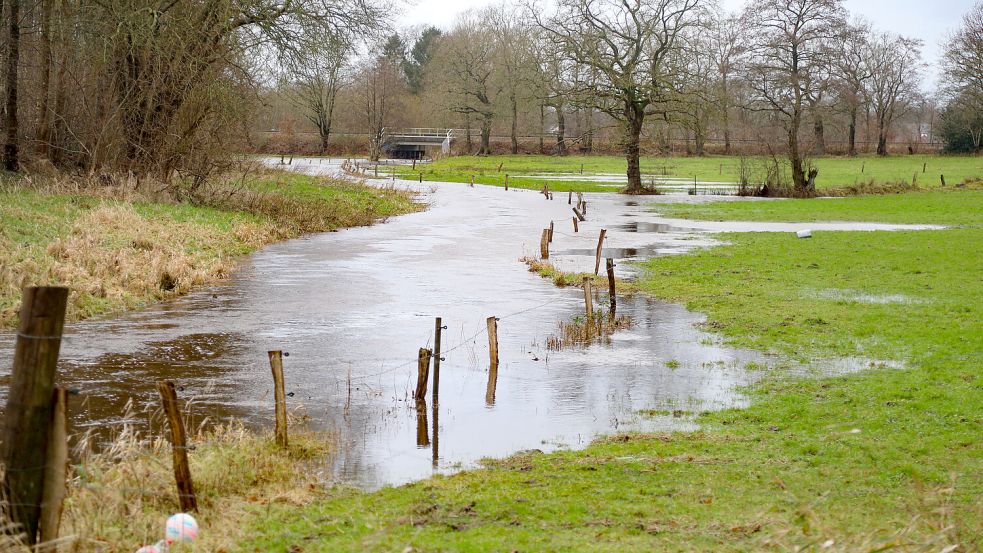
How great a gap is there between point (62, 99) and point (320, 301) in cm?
1651

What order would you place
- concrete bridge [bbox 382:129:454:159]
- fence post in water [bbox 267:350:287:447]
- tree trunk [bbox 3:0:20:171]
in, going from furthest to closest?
1. concrete bridge [bbox 382:129:454:159]
2. tree trunk [bbox 3:0:20:171]
3. fence post in water [bbox 267:350:287:447]

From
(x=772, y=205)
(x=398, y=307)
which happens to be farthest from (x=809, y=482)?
(x=772, y=205)

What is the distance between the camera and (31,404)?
5.68 metres

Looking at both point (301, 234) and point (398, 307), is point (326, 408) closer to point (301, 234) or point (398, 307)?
point (398, 307)

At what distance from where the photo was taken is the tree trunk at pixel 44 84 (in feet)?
99.5

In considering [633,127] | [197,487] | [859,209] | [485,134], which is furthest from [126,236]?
[485,134]

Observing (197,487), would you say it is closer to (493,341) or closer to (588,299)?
(493,341)

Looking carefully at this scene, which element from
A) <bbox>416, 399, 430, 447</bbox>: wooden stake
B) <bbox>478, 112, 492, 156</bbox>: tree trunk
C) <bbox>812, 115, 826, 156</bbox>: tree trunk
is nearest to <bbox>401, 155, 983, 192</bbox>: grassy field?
<bbox>812, 115, 826, 156</bbox>: tree trunk

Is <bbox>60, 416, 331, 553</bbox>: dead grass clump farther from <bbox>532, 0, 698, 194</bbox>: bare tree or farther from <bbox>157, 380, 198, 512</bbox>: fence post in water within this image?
<bbox>532, 0, 698, 194</bbox>: bare tree

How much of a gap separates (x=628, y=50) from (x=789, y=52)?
22.1 metres

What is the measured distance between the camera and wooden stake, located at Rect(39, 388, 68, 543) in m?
5.77

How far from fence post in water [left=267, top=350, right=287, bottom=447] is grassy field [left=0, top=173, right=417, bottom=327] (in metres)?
8.47

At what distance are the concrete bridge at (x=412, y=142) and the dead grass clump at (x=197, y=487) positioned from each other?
303 feet

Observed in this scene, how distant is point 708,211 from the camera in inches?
1773
